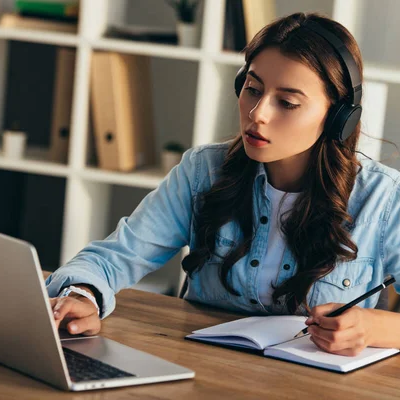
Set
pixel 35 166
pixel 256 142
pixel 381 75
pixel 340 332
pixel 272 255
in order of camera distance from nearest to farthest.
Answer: pixel 340 332 < pixel 256 142 < pixel 272 255 < pixel 381 75 < pixel 35 166

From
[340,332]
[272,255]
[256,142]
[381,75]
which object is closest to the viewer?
[340,332]

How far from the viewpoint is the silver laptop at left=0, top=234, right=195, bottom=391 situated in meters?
1.07

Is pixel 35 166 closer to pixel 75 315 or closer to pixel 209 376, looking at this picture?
pixel 75 315

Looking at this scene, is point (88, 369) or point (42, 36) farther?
point (42, 36)

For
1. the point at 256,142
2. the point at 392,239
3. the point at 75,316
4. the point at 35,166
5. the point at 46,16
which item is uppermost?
the point at 46,16

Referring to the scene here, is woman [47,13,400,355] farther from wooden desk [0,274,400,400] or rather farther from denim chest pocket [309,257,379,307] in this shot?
wooden desk [0,274,400,400]

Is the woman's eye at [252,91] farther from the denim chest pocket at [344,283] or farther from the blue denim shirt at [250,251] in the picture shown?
the denim chest pocket at [344,283]

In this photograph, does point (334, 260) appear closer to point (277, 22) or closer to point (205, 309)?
point (205, 309)

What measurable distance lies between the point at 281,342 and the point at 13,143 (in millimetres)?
1885

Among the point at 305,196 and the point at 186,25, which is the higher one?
the point at 186,25

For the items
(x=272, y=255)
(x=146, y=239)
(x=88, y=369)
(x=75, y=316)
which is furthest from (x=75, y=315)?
(x=272, y=255)

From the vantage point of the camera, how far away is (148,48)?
2.84m

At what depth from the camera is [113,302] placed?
151 centimetres

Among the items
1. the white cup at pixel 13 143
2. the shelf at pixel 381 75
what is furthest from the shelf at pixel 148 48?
the shelf at pixel 381 75
